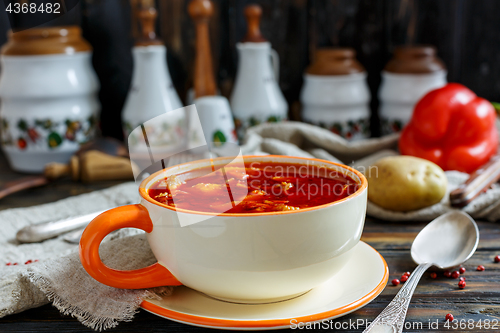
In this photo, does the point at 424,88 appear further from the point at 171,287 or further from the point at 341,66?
the point at 171,287

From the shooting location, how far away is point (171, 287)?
23.4 inches

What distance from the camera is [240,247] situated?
50cm

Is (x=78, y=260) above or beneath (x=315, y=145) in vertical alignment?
above

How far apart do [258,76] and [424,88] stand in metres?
0.54

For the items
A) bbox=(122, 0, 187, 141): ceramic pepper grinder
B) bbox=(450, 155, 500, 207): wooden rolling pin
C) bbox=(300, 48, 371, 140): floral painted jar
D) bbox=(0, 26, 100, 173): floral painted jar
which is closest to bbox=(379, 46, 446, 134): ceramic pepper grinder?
bbox=(300, 48, 371, 140): floral painted jar

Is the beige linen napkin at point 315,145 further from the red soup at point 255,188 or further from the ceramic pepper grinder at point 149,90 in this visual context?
the red soup at point 255,188

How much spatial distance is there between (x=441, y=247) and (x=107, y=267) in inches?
20.0

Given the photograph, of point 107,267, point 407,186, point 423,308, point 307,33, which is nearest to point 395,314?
point 423,308

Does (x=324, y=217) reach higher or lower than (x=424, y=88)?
higher

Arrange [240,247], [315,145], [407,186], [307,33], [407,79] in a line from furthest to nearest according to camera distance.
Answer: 1. [307,33]
2. [407,79]
3. [315,145]
4. [407,186]
5. [240,247]

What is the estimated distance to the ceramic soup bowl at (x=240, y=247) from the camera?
0.50 metres

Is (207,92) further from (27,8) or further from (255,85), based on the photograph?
(27,8)

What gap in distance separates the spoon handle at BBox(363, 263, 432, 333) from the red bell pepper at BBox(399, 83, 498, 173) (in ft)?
2.44

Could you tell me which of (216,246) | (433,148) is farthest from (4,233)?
(433,148)
